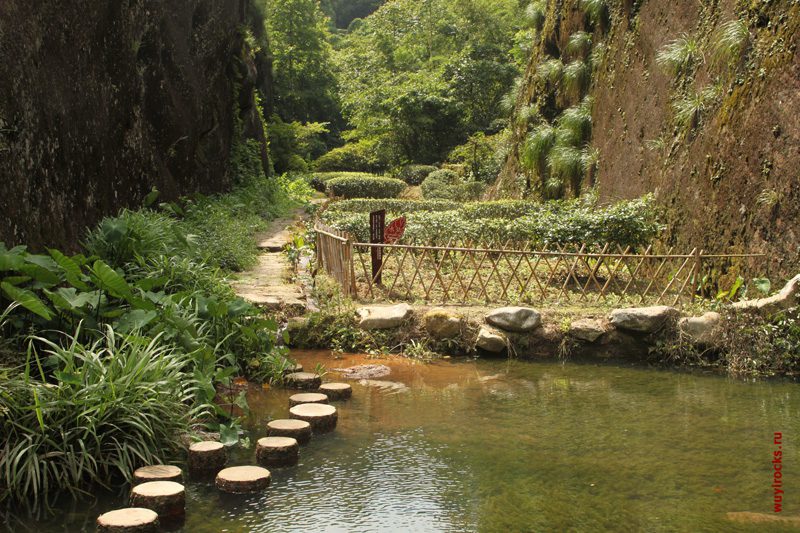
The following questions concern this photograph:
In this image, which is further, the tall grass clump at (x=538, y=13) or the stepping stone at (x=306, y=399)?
the tall grass clump at (x=538, y=13)

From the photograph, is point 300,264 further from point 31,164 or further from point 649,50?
point 649,50

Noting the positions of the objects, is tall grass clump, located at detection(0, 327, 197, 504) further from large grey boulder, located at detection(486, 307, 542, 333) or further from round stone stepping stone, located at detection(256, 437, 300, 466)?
large grey boulder, located at detection(486, 307, 542, 333)

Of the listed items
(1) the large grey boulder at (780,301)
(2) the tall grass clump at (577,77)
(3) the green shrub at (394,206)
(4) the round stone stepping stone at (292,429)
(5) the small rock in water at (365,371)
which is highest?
(2) the tall grass clump at (577,77)

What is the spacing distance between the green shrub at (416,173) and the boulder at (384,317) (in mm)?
19847

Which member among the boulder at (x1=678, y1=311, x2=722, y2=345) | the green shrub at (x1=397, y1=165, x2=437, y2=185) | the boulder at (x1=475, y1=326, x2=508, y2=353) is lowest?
the boulder at (x1=475, y1=326, x2=508, y2=353)

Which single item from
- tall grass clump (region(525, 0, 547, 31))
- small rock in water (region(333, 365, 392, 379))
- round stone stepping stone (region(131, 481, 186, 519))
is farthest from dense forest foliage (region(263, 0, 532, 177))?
round stone stepping stone (region(131, 481, 186, 519))

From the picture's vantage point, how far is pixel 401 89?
2978cm

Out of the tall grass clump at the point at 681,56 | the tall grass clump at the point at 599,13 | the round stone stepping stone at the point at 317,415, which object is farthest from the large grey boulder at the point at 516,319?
the tall grass clump at the point at 599,13

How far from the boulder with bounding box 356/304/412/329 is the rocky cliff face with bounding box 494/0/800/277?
4.12 metres

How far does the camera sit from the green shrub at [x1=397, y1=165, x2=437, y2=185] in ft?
93.4

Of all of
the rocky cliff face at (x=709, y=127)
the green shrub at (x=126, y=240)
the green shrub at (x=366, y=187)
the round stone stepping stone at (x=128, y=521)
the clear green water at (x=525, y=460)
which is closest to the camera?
the round stone stepping stone at (x=128, y=521)

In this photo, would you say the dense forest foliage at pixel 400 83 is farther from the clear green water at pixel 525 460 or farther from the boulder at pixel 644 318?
the clear green water at pixel 525 460

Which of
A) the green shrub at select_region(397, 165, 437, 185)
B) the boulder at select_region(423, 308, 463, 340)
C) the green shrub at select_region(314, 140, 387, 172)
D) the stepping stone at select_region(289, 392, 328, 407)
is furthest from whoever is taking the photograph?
the green shrub at select_region(314, 140, 387, 172)

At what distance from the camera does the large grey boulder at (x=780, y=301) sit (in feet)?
26.3
